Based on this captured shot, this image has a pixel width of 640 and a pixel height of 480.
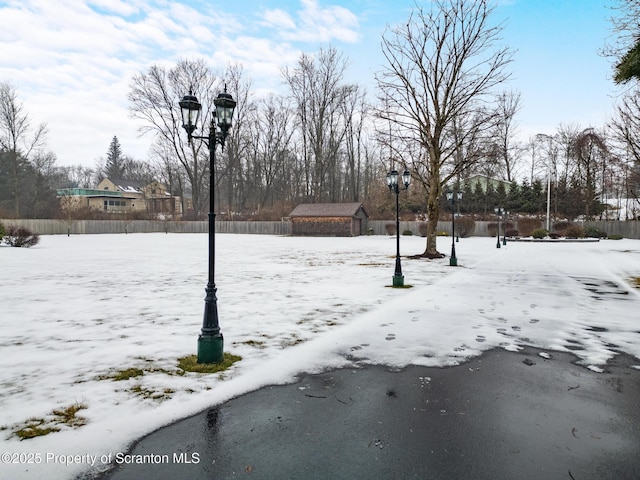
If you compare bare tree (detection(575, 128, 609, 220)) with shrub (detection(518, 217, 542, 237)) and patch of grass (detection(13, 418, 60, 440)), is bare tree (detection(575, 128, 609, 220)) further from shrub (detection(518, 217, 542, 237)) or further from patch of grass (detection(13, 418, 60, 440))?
patch of grass (detection(13, 418, 60, 440))

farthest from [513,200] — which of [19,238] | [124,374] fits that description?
[124,374]

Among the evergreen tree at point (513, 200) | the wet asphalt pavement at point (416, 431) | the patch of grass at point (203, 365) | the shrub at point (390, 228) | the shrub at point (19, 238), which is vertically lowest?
the wet asphalt pavement at point (416, 431)

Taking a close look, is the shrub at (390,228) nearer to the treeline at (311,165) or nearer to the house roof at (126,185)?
the treeline at (311,165)

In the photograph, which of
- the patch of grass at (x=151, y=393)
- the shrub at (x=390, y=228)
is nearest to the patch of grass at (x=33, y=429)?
the patch of grass at (x=151, y=393)

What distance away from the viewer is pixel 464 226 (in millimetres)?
41281

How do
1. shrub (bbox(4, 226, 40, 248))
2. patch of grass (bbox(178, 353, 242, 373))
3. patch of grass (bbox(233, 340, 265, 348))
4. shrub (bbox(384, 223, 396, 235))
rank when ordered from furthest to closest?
shrub (bbox(384, 223, 396, 235)), shrub (bbox(4, 226, 40, 248)), patch of grass (bbox(233, 340, 265, 348)), patch of grass (bbox(178, 353, 242, 373))

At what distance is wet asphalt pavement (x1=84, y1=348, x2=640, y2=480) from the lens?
9.27 ft

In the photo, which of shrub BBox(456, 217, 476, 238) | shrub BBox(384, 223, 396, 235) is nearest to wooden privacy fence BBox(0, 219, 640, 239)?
shrub BBox(384, 223, 396, 235)

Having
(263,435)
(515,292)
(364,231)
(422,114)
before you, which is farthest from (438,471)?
(364,231)

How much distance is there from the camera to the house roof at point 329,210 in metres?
43.2

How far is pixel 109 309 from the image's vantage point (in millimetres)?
8031

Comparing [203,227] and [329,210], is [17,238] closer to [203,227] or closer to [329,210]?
[203,227]

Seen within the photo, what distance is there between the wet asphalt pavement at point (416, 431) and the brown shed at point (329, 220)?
1512 inches

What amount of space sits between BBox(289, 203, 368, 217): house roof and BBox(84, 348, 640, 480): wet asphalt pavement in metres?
38.5
